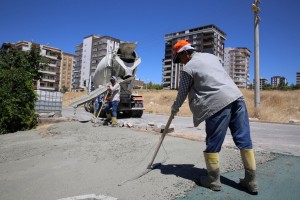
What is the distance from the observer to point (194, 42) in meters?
91.6

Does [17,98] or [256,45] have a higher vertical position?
[256,45]

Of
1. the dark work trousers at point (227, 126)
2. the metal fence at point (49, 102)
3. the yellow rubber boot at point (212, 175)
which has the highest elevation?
the metal fence at point (49, 102)

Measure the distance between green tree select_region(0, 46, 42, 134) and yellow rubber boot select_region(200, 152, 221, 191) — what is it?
640 centimetres

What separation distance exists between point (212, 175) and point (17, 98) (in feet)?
22.1

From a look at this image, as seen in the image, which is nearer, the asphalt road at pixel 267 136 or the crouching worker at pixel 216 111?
the crouching worker at pixel 216 111

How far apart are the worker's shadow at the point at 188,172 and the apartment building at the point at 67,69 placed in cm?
11648

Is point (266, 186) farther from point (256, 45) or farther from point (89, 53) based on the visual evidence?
point (89, 53)

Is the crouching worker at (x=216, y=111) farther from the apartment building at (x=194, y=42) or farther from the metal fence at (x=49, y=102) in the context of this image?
the apartment building at (x=194, y=42)

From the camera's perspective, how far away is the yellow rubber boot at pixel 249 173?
2.68 meters

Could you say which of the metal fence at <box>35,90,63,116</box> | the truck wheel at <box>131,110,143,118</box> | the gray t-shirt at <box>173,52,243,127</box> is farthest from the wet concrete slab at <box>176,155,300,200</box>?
the truck wheel at <box>131,110,143,118</box>

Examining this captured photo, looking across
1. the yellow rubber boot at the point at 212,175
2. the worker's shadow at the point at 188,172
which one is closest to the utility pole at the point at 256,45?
the worker's shadow at the point at 188,172

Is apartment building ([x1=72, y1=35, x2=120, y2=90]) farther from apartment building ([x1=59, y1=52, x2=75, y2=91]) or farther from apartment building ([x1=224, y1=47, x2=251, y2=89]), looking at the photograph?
apartment building ([x1=224, y1=47, x2=251, y2=89])

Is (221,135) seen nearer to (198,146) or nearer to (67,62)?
(198,146)

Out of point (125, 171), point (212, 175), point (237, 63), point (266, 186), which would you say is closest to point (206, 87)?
point (212, 175)
